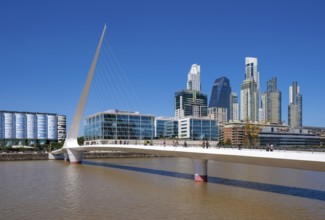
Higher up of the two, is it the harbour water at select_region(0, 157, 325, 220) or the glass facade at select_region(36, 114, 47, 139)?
the glass facade at select_region(36, 114, 47, 139)

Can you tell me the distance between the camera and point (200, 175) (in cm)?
2511

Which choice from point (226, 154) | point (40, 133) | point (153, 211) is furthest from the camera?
point (40, 133)

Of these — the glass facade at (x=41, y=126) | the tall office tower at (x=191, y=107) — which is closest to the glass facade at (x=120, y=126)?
the glass facade at (x=41, y=126)

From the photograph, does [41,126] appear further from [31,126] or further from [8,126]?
[8,126]

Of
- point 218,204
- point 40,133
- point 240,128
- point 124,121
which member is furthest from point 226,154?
point 240,128

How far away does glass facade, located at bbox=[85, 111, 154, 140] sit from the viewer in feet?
294

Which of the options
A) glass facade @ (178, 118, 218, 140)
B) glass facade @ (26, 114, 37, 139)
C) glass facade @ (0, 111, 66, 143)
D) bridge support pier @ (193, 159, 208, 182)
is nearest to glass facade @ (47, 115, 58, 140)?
glass facade @ (0, 111, 66, 143)

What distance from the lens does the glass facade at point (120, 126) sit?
8972 cm

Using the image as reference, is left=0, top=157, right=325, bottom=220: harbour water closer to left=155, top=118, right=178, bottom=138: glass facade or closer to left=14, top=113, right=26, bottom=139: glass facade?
left=155, top=118, right=178, bottom=138: glass facade

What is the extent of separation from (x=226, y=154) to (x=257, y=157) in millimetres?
2200

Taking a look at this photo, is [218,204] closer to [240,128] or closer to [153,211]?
[153,211]

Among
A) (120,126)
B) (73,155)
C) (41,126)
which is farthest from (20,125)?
(73,155)

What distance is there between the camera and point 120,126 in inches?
3588

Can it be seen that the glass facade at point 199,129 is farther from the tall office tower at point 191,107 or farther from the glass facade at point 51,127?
the tall office tower at point 191,107
